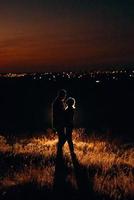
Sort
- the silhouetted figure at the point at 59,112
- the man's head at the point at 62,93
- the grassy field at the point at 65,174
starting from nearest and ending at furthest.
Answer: the grassy field at the point at 65,174, the man's head at the point at 62,93, the silhouetted figure at the point at 59,112

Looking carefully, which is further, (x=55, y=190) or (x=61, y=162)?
A: (x=61, y=162)

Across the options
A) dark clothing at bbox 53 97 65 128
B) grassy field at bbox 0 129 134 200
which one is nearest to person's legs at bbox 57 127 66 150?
dark clothing at bbox 53 97 65 128

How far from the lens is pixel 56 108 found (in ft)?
37.7

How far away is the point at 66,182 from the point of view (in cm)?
920

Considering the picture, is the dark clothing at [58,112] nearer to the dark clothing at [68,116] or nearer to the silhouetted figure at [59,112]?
the silhouetted figure at [59,112]

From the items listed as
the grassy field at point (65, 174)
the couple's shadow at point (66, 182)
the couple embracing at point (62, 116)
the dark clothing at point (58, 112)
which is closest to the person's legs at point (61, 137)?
the couple embracing at point (62, 116)

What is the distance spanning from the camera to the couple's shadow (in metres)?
8.38

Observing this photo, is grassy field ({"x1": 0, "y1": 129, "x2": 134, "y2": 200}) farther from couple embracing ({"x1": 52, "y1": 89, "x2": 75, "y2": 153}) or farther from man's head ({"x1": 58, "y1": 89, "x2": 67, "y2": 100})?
man's head ({"x1": 58, "y1": 89, "x2": 67, "y2": 100})

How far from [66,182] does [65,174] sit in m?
0.70

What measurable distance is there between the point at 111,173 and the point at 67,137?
221 cm

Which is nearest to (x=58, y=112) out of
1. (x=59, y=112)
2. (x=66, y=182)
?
(x=59, y=112)

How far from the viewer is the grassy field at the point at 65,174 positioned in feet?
27.4

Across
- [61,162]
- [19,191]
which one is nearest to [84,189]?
[19,191]

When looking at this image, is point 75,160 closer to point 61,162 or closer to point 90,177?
point 61,162
